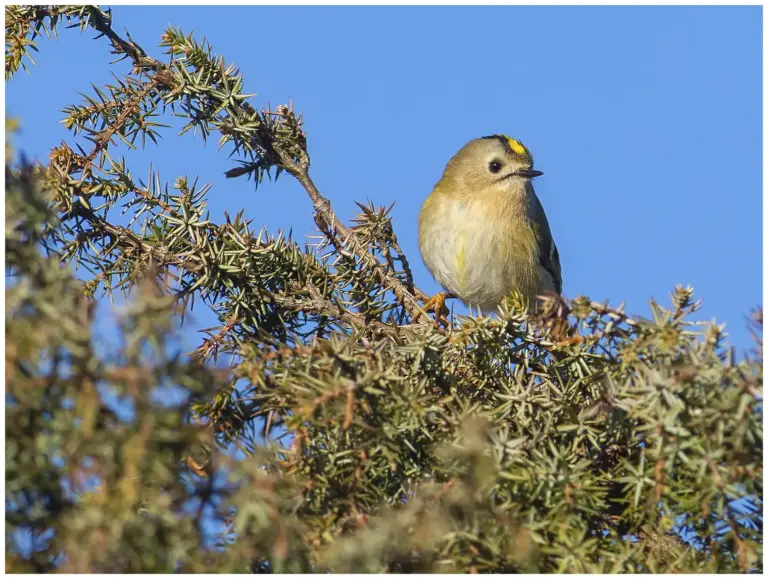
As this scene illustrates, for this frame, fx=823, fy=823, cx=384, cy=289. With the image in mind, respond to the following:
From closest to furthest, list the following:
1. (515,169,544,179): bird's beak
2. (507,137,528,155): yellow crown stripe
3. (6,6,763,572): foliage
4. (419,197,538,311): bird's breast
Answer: (6,6,763,572): foliage < (419,197,538,311): bird's breast < (515,169,544,179): bird's beak < (507,137,528,155): yellow crown stripe

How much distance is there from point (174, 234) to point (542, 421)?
1.43 metres

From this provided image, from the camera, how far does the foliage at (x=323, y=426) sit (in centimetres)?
139

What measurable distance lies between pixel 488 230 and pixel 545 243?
682 mm

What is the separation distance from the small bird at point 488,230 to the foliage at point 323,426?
2344mm

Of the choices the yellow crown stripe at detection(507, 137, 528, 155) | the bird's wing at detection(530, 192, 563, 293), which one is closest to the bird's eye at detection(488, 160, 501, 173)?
the yellow crown stripe at detection(507, 137, 528, 155)

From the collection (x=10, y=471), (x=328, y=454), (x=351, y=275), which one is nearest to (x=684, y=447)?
(x=328, y=454)

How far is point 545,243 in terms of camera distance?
19.2 ft

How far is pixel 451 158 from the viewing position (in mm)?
6340

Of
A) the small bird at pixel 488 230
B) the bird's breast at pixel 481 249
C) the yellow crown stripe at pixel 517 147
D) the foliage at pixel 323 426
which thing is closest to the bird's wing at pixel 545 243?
the small bird at pixel 488 230

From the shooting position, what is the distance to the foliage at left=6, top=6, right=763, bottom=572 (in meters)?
1.39

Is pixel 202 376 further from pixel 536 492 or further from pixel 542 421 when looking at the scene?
pixel 542 421

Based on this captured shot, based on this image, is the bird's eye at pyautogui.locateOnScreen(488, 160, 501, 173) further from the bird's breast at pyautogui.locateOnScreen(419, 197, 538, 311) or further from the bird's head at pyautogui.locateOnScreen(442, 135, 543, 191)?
the bird's breast at pyautogui.locateOnScreen(419, 197, 538, 311)

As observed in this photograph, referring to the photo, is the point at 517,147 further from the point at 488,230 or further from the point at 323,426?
the point at 323,426

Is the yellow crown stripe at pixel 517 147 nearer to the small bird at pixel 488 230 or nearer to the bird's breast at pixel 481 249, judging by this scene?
the small bird at pixel 488 230
